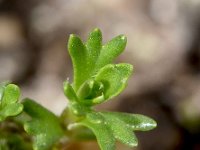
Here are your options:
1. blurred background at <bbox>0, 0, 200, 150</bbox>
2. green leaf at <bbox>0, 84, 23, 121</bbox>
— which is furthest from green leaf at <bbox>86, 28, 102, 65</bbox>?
blurred background at <bbox>0, 0, 200, 150</bbox>

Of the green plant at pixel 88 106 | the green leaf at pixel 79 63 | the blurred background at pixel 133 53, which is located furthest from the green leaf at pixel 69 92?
the blurred background at pixel 133 53

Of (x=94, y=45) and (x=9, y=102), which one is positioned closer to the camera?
(x=9, y=102)

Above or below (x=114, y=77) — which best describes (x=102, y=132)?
below

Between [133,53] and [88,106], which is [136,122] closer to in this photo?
[88,106]

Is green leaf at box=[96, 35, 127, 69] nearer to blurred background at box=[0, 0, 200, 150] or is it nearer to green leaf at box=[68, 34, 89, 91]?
green leaf at box=[68, 34, 89, 91]

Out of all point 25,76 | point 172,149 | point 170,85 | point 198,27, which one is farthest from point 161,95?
point 25,76

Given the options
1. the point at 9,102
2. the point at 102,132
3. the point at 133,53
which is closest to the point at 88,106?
the point at 102,132

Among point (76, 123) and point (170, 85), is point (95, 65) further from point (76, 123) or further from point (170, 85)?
point (170, 85)
